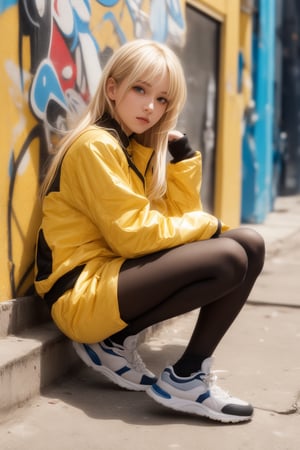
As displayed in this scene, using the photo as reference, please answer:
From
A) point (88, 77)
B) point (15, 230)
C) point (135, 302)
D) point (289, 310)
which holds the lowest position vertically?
point (289, 310)

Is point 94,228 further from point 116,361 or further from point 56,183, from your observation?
point 116,361

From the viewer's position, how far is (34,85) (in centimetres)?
322

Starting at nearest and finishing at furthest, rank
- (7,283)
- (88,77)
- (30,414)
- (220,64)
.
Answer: (30,414)
(7,283)
(88,77)
(220,64)

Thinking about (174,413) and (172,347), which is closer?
(174,413)

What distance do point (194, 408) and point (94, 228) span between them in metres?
0.78

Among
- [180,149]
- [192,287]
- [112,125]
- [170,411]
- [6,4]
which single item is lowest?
[170,411]

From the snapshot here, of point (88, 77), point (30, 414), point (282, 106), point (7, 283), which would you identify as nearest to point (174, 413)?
point (30, 414)

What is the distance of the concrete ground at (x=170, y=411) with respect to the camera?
2.56 m

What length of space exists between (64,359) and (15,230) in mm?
576

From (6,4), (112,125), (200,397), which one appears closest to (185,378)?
(200,397)

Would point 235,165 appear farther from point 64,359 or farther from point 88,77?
point 64,359

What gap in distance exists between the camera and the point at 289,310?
477 centimetres

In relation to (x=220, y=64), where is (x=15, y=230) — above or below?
below

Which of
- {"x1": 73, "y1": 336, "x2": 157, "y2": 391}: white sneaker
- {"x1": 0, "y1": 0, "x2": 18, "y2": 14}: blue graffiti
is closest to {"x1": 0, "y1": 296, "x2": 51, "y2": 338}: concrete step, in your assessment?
{"x1": 73, "y1": 336, "x2": 157, "y2": 391}: white sneaker
